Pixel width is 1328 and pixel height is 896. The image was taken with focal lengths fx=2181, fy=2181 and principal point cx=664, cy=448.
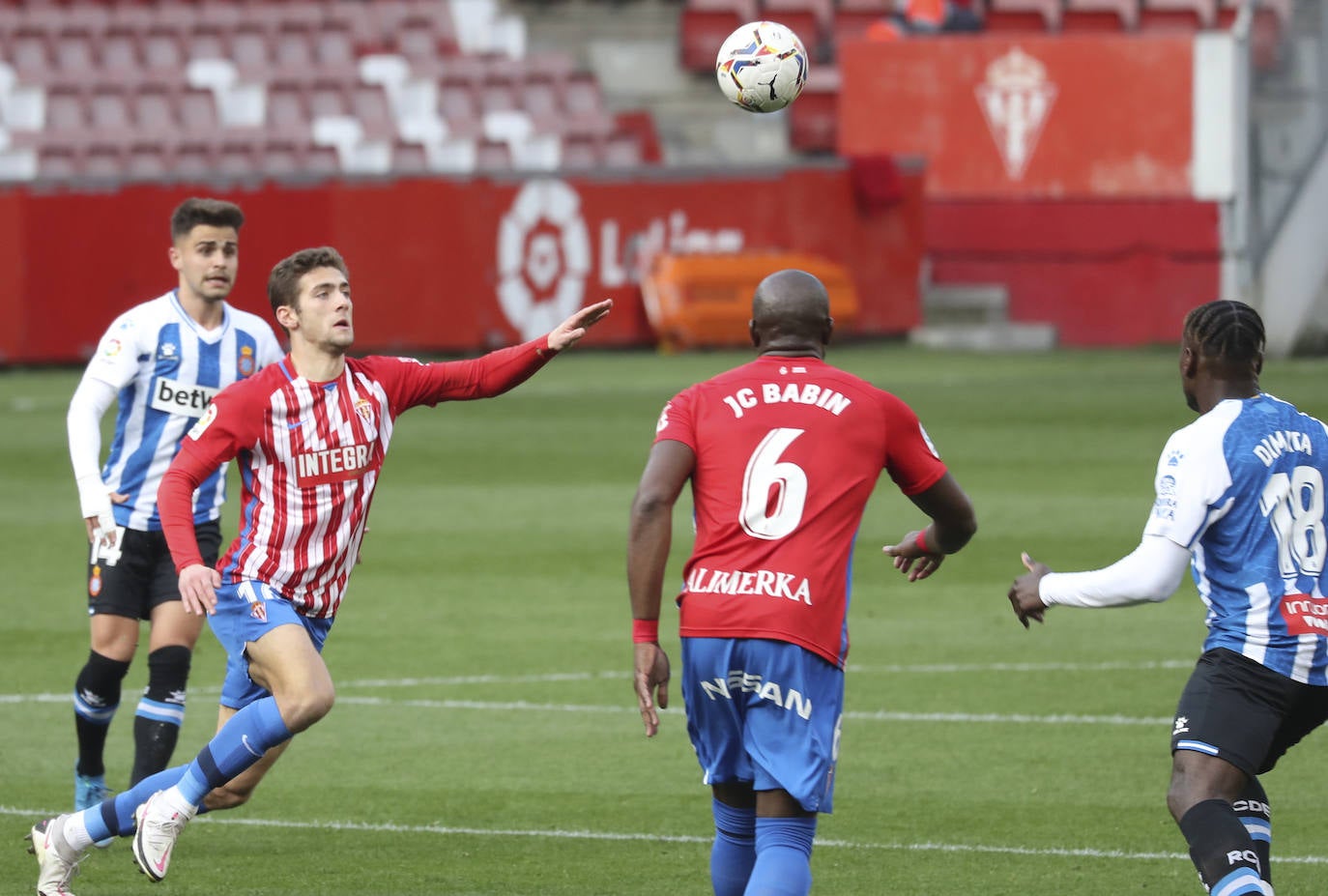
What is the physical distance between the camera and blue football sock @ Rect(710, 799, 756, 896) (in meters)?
5.74

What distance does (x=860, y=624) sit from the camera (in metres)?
11.8

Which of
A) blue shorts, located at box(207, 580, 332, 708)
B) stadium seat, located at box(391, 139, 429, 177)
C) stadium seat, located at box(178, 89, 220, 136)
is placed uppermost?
stadium seat, located at box(178, 89, 220, 136)

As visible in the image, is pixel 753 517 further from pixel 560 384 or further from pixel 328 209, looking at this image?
pixel 328 209

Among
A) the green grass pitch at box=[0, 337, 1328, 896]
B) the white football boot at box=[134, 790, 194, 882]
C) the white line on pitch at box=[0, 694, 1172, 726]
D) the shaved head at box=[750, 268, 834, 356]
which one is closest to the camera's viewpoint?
the shaved head at box=[750, 268, 834, 356]

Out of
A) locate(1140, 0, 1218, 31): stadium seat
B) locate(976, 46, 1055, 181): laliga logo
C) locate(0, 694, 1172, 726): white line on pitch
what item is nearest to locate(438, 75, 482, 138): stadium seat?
locate(976, 46, 1055, 181): laliga logo

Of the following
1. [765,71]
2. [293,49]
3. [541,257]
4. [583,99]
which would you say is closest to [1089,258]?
[583,99]

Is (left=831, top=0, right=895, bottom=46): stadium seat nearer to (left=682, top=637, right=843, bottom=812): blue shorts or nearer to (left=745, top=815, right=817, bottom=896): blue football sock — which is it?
(left=682, top=637, right=843, bottom=812): blue shorts

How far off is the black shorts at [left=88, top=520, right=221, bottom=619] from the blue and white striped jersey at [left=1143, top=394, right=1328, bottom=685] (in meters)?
3.90

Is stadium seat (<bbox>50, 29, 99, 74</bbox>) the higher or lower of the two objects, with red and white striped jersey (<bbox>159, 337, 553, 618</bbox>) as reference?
higher

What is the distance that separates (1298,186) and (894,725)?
19064mm

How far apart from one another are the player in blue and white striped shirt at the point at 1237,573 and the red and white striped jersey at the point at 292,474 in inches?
91.2

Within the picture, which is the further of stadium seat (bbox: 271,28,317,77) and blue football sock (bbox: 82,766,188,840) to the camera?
stadium seat (bbox: 271,28,317,77)

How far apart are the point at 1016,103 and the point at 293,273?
22786 mm

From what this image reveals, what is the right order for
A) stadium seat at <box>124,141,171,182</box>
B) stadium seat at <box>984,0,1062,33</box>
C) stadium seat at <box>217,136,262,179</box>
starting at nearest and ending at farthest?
stadium seat at <box>124,141,171,182</box>
stadium seat at <box>217,136,262,179</box>
stadium seat at <box>984,0,1062,33</box>
